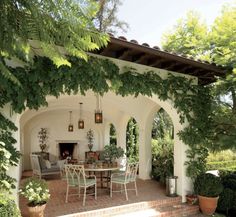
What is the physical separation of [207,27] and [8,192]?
8.13m

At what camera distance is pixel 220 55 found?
7.02 metres

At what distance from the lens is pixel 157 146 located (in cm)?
1067

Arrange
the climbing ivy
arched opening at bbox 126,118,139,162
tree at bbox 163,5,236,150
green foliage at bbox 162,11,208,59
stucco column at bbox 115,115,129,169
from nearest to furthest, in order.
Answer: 1. the climbing ivy
2. tree at bbox 163,5,236,150
3. green foliage at bbox 162,11,208,59
4. stucco column at bbox 115,115,129,169
5. arched opening at bbox 126,118,139,162

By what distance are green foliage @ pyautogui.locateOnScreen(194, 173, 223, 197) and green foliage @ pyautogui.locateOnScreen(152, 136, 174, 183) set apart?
115 centimetres

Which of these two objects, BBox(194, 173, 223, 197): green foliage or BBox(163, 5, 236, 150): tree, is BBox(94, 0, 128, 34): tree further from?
BBox(194, 173, 223, 197): green foliage

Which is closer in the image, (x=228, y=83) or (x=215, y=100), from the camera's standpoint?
(x=228, y=83)

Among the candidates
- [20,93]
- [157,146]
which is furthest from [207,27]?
[20,93]

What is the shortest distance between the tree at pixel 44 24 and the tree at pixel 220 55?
17.5 ft

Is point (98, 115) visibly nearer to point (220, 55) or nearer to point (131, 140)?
point (220, 55)

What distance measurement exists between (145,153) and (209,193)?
3554 millimetres

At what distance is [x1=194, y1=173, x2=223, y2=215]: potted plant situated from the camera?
703 centimetres

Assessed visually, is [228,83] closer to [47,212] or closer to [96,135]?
[47,212]

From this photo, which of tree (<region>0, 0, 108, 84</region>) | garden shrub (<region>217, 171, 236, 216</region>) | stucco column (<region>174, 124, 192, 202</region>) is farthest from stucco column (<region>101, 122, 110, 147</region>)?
tree (<region>0, 0, 108, 84</region>)

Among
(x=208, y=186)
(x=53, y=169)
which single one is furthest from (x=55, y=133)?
(x=208, y=186)
